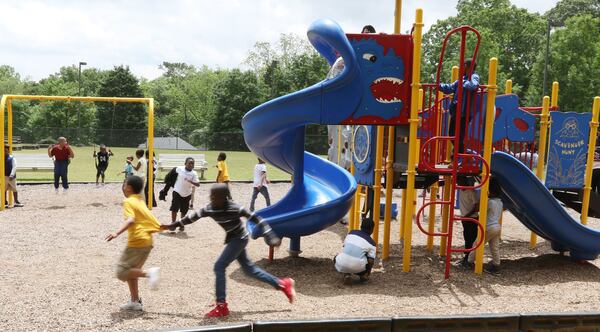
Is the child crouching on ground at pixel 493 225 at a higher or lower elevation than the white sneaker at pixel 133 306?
higher

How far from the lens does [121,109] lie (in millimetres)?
53594

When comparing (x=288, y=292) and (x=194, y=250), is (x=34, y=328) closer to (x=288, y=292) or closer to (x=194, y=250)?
(x=288, y=292)

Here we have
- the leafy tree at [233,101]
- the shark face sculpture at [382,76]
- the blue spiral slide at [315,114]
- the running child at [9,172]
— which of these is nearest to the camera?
the blue spiral slide at [315,114]

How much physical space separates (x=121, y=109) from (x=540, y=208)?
4965 centimetres

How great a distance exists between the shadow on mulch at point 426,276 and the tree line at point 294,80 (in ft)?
85.0

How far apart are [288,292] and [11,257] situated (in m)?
5.09

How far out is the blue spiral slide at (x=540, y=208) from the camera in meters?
8.81

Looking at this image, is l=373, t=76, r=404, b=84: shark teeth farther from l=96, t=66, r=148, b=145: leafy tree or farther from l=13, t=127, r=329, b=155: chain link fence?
l=96, t=66, r=148, b=145: leafy tree

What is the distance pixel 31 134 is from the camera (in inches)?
1325

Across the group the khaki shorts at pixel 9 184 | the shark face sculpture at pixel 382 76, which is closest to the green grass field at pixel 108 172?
the khaki shorts at pixel 9 184

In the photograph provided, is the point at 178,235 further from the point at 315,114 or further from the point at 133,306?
the point at 133,306

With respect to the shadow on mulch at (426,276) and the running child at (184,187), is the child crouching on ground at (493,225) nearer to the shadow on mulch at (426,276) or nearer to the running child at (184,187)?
the shadow on mulch at (426,276)

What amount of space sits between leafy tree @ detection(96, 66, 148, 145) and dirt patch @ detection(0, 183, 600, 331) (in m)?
30.2

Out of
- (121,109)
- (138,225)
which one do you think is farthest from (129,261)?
(121,109)
